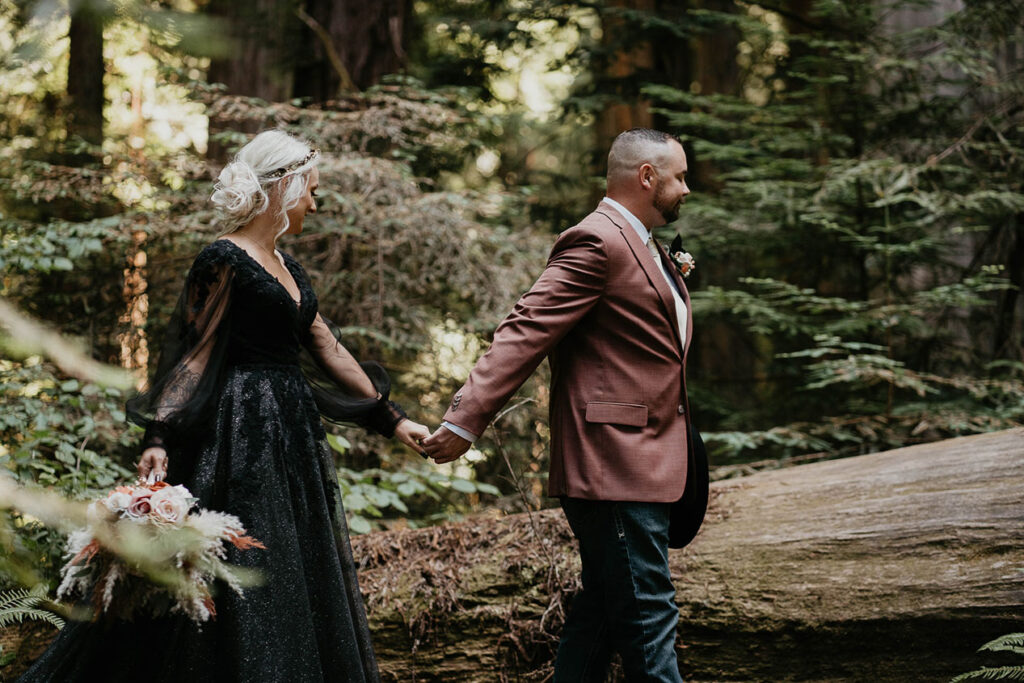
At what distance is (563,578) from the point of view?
3609mm

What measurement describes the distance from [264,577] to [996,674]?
2.59 meters

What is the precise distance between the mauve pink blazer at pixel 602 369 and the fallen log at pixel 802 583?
0.93m

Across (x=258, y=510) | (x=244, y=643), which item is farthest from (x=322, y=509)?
(x=244, y=643)

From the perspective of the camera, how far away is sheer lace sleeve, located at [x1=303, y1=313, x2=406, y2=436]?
11.6 ft

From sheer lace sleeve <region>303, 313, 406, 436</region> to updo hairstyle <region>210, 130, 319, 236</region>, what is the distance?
538 millimetres

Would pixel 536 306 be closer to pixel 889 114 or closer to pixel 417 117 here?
pixel 417 117

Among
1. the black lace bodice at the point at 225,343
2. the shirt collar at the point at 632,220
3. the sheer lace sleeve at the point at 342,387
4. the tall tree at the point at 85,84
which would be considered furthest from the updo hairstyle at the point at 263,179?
the tall tree at the point at 85,84

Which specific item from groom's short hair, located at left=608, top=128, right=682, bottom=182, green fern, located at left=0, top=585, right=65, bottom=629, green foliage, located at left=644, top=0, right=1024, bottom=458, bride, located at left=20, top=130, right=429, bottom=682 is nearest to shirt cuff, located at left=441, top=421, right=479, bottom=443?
bride, located at left=20, top=130, right=429, bottom=682

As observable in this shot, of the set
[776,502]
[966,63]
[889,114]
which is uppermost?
[966,63]

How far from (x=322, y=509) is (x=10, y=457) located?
1686 mm

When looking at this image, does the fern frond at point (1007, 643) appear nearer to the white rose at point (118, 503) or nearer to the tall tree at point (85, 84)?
the white rose at point (118, 503)

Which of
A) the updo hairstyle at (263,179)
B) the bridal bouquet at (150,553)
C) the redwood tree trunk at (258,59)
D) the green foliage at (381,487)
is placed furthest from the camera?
the redwood tree trunk at (258,59)

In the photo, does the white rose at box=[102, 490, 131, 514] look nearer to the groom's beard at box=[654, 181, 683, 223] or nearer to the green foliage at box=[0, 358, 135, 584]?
the green foliage at box=[0, 358, 135, 584]

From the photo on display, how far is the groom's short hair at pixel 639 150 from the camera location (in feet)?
9.75
